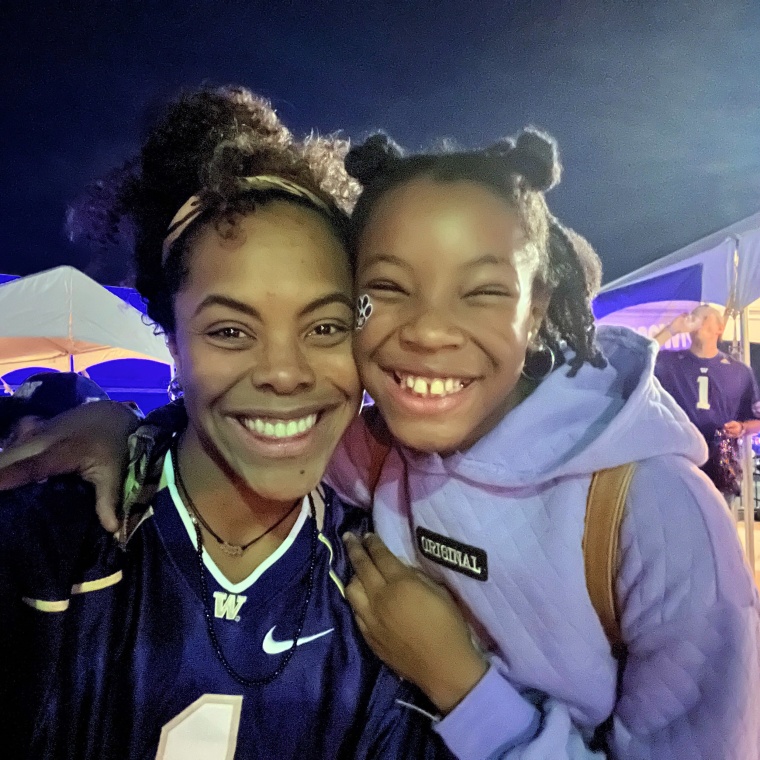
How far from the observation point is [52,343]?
156 centimetres

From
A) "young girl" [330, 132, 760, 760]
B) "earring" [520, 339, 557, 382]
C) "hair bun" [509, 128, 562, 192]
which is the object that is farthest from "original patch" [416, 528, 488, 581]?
"hair bun" [509, 128, 562, 192]

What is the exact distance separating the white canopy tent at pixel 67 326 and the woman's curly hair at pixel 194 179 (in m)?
0.28

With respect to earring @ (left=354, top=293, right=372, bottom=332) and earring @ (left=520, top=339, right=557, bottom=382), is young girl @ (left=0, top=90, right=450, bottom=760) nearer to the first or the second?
earring @ (left=354, top=293, right=372, bottom=332)

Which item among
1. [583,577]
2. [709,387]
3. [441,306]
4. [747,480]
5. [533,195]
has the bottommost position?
[583,577]

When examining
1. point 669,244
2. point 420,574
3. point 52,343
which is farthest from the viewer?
point 52,343

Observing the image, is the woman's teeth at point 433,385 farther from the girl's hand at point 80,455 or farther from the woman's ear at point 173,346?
the girl's hand at point 80,455

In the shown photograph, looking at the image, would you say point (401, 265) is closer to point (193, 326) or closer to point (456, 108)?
point (193, 326)

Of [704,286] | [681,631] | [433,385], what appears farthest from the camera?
[704,286]

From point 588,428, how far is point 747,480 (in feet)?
2.00

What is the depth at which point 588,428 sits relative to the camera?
0.89 m

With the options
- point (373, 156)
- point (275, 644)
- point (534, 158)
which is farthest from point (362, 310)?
point (275, 644)

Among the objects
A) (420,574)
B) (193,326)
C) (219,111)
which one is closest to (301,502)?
(420,574)

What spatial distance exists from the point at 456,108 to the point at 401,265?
2.22ft

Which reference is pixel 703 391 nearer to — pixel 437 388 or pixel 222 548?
pixel 437 388
